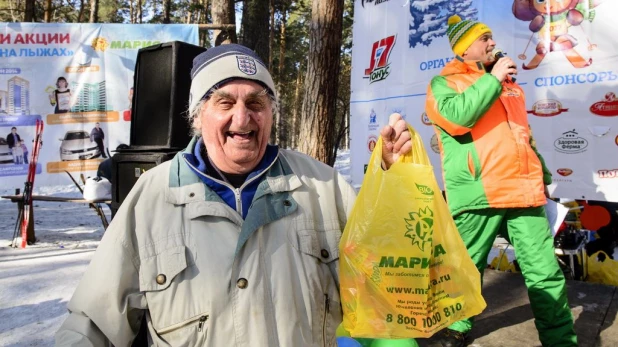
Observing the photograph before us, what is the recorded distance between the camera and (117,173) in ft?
12.5

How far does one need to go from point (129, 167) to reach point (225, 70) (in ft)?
8.52

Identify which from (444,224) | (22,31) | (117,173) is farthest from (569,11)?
(22,31)

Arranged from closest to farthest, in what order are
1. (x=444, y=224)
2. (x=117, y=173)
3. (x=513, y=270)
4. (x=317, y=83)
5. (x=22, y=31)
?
(x=444, y=224)
(x=117, y=173)
(x=513, y=270)
(x=317, y=83)
(x=22, y=31)

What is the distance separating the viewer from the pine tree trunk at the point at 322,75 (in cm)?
487

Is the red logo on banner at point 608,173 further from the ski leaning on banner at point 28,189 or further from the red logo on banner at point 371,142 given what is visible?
the ski leaning on banner at point 28,189

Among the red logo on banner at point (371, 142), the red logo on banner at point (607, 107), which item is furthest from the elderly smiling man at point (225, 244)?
the red logo on banner at point (371, 142)

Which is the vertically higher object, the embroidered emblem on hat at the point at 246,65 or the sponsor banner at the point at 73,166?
the embroidered emblem on hat at the point at 246,65

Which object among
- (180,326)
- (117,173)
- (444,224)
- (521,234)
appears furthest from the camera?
(117,173)

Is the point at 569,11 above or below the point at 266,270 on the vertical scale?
above

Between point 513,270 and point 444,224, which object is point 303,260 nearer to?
point 444,224

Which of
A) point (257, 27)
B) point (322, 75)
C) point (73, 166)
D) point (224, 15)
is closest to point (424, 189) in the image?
point (322, 75)

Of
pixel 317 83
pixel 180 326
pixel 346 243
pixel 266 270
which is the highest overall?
pixel 317 83

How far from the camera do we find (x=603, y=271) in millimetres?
3992

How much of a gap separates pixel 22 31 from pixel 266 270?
6568mm
